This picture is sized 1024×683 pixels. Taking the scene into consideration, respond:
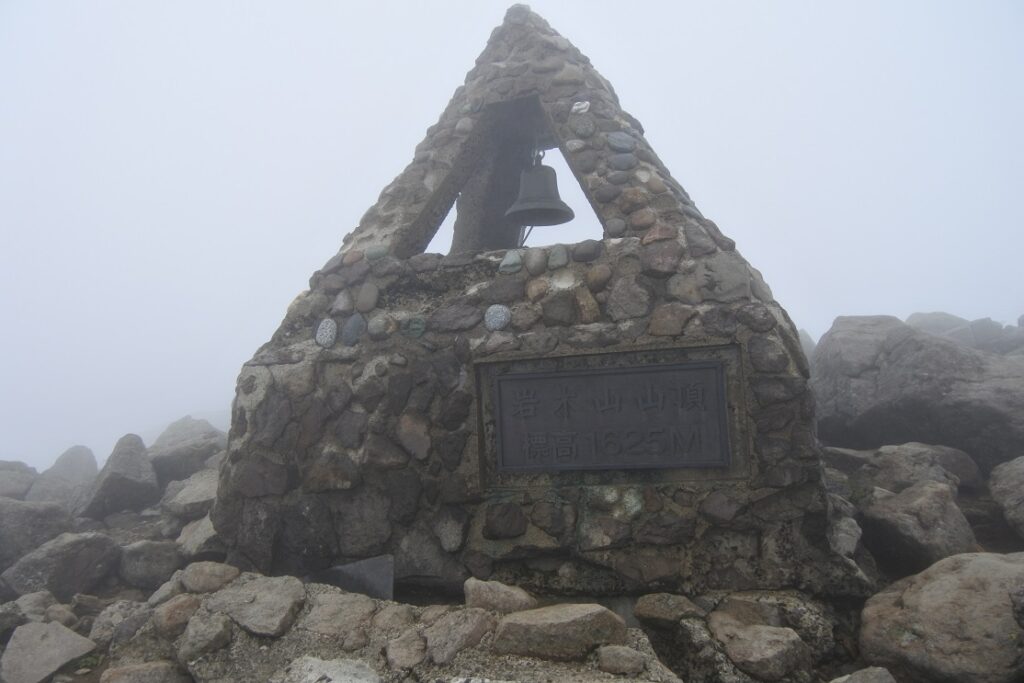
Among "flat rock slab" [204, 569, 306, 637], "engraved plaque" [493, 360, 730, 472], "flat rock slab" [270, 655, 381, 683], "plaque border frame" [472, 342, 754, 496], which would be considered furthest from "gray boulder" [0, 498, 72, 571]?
"engraved plaque" [493, 360, 730, 472]

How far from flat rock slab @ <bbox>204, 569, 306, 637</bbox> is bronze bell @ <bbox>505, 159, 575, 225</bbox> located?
330 centimetres

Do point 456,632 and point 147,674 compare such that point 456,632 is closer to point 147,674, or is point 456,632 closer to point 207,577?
point 147,674

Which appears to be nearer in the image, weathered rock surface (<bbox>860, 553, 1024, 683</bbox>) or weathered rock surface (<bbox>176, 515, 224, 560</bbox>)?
weathered rock surface (<bbox>860, 553, 1024, 683</bbox>)

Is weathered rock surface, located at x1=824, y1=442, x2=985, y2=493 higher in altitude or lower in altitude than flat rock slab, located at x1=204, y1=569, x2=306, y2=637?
higher

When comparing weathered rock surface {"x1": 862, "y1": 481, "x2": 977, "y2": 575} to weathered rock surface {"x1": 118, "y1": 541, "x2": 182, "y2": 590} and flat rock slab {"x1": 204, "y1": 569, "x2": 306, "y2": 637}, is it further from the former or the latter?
weathered rock surface {"x1": 118, "y1": 541, "x2": 182, "y2": 590}

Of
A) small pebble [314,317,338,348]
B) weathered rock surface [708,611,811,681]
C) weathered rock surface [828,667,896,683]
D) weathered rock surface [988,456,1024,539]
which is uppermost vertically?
small pebble [314,317,338,348]

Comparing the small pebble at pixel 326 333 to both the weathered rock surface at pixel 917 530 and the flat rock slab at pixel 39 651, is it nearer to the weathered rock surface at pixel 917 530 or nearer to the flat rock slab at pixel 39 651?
the flat rock slab at pixel 39 651

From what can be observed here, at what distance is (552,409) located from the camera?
13.8ft

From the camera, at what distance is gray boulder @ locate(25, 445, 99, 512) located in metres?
6.78

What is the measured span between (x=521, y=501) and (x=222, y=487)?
208 centimetres

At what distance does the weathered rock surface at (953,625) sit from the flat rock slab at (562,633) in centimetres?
129

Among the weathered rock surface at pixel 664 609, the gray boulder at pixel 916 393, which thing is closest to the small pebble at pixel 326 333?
the weathered rock surface at pixel 664 609

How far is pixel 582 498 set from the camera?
161 inches

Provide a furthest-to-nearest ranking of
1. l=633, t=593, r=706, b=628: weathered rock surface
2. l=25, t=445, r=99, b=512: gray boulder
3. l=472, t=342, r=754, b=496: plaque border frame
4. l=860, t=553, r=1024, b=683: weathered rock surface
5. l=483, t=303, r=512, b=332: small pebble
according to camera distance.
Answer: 1. l=25, t=445, r=99, b=512: gray boulder
2. l=483, t=303, r=512, b=332: small pebble
3. l=472, t=342, r=754, b=496: plaque border frame
4. l=633, t=593, r=706, b=628: weathered rock surface
5. l=860, t=553, r=1024, b=683: weathered rock surface
